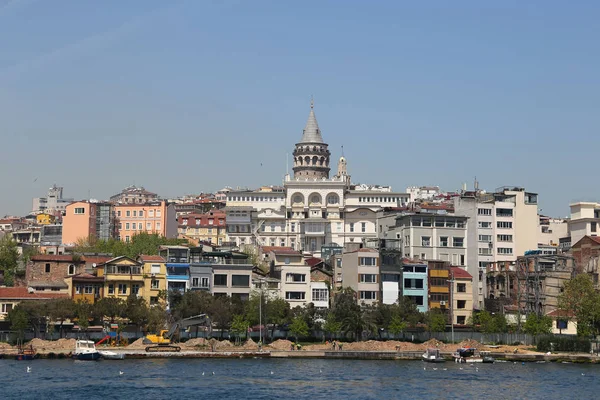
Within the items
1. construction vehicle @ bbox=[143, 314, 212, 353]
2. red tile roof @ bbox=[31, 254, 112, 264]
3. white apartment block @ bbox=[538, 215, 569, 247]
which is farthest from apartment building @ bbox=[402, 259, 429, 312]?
white apartment block @ bbox=[538, 215, 569, 247]

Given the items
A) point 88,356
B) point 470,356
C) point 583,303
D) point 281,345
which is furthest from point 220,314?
point 583,303

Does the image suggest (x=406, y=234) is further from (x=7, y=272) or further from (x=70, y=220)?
(x=70, y=220)

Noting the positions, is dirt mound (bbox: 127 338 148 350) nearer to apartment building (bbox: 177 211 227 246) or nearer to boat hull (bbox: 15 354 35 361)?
boat hull (bbox: 15 354 35 361)

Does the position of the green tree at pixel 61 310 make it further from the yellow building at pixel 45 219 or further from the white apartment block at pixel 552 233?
the yellow building at pixel 45 219

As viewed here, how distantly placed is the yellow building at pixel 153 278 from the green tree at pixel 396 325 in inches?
687

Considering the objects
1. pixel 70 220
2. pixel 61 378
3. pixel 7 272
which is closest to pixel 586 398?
pixel 61 378

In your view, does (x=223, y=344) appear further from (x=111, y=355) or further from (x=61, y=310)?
(x=61, y=310)

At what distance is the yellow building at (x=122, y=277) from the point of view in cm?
8106

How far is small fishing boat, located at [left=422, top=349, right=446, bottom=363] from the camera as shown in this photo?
7025cm

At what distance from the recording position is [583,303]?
255 ft

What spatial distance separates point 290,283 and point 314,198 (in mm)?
62809

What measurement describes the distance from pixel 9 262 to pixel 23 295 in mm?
18683

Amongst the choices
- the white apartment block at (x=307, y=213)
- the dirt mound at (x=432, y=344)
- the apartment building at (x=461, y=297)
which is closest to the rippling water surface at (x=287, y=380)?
the dirt mound at (x=432, y=344)

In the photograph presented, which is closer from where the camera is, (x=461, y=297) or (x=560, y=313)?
(x=560, y=313)
